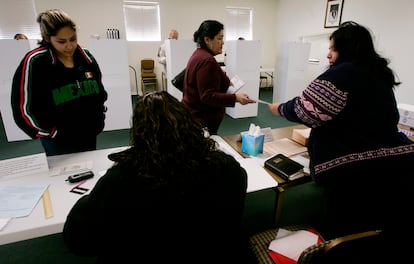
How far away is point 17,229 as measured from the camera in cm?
90

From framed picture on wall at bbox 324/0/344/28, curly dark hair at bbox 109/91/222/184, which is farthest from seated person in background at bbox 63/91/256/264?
framed picture on wall at bbox 324/0/344/28

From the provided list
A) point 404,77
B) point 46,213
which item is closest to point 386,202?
point 46,213

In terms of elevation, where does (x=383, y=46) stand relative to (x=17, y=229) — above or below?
above

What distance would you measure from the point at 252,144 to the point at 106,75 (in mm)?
2754

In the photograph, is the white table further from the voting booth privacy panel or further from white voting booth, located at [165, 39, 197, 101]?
white voting booth, located at [165, 39, 197, 101]

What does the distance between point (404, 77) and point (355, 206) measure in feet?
13.5

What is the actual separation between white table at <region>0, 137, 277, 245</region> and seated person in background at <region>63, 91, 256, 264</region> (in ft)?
0.83

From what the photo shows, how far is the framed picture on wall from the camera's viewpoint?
204 inches

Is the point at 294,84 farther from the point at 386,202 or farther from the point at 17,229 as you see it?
the point at 17,229

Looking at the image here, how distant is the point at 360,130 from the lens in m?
1.05

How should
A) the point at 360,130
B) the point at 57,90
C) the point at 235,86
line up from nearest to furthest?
1. the point at 360,130
2. the point at 57,90
3. the point at 235,86

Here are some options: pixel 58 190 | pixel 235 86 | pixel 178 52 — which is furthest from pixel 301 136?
pixel 178 52

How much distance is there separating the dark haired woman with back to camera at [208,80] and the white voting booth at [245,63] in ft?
8.18

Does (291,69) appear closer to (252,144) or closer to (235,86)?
(235,86)
